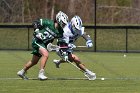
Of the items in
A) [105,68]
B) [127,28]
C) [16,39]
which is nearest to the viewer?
[105,68]

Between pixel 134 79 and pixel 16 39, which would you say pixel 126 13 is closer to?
pixel 16 39

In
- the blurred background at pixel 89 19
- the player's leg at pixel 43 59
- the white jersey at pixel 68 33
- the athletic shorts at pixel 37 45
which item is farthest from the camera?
the blurred background at pixel 89 19

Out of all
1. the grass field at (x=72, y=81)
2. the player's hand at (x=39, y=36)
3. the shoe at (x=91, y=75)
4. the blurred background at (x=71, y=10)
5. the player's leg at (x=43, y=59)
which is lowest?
the grass field at (x=72, y=81)

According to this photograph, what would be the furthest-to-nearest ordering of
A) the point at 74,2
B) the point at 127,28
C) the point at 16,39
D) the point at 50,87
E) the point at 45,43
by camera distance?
the point at 74,2 < the point at 16,39 < the point at 127,28 < the point at 45,43 < the point at 50,87

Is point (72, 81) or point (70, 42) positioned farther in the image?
point (70, 42)

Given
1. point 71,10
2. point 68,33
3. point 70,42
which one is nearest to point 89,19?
point 71,10

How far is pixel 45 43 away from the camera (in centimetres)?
1366

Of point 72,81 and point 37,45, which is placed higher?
point 37,45

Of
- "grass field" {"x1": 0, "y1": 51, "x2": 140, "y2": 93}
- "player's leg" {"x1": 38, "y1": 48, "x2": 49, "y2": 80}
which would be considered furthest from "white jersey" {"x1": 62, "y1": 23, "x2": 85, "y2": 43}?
"grass field" {"x1": 0, "y1": 51, "x2": 140, "y2": 93}

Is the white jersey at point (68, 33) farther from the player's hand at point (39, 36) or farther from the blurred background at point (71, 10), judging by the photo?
the blurred background at point (71, 10)

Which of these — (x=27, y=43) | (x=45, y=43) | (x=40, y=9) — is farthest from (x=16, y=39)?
(x=45, y=43)

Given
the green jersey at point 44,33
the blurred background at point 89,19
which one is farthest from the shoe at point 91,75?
the blurred background at point 89,19

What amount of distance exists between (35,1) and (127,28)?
8.95m

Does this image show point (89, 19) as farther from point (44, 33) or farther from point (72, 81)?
point (72, 81)
